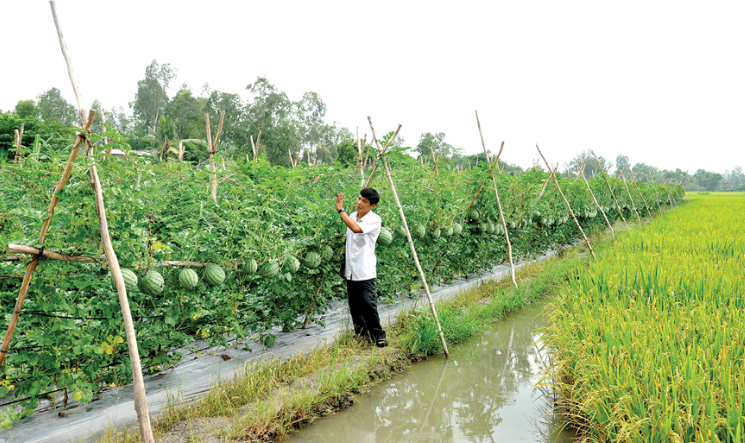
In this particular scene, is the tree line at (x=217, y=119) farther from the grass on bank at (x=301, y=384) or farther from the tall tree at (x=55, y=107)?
the grass on bank at (x=301, y=384)

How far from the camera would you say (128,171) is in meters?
2.99

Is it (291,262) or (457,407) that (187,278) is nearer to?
(291,262)

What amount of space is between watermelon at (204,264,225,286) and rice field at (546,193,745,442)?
278 cm

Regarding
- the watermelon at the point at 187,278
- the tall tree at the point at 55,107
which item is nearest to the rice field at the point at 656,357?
the watermelon at the point at 187,278

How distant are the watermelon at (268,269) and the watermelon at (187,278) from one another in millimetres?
681

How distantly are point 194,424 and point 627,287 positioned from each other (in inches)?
179

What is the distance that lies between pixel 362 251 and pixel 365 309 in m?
0.66

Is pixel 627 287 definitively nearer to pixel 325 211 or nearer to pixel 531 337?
pixel 531 337

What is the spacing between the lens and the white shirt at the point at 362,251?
14.6 ft

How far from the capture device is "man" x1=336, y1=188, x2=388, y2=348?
14.6ft

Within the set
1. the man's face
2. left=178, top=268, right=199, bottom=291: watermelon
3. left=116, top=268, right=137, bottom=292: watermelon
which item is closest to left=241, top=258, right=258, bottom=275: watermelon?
left=178, top=268, right=199, bottom=291: watermelon

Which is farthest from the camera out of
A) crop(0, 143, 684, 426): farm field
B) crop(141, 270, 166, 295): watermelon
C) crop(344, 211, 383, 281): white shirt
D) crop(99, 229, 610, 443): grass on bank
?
crop(344, 211, 383, 281): white shirt

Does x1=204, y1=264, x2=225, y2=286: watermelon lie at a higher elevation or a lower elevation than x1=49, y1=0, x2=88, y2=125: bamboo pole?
lower

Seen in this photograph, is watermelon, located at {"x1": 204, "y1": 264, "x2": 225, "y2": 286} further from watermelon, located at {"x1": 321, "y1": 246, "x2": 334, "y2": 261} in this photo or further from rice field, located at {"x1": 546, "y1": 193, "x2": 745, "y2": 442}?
rice field, located at {"x1": 546, "y1": 193, "x2": 745, "y2": 442}
